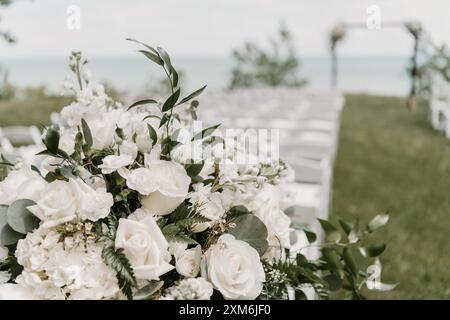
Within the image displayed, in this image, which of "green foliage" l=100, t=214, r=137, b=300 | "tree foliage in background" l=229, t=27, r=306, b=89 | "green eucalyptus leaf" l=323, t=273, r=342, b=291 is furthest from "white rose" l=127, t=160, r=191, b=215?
"tree foliage in background" l=229, t=27, r=306, b=89

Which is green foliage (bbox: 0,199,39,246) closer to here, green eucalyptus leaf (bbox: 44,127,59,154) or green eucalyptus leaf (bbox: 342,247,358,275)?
green eucalyptus leaf (bbox: 44,127,59,154)

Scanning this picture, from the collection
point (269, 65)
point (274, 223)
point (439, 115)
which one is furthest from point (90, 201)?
point (269, 65)

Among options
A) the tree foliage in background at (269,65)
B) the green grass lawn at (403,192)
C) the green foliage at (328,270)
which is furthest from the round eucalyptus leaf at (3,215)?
the tree foliage in background at (269,65)

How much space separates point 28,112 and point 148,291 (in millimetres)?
10939

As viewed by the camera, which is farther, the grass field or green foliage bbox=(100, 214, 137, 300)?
the grass field

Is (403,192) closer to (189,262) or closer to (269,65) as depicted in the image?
(189,262)

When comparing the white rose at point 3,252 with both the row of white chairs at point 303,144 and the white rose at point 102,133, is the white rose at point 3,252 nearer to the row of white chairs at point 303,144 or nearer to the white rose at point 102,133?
the white rose at point 102,133

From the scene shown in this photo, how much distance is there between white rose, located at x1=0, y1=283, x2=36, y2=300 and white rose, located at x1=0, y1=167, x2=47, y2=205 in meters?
0.17

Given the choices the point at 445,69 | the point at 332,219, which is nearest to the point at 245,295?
the point at 445,69

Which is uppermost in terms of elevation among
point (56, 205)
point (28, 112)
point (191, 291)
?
point (56, 205)

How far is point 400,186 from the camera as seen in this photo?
6875mm

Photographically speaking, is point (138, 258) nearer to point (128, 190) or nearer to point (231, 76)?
point (128, 190)

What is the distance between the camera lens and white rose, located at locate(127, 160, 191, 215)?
1.08m

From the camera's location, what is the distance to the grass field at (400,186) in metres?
4.21
